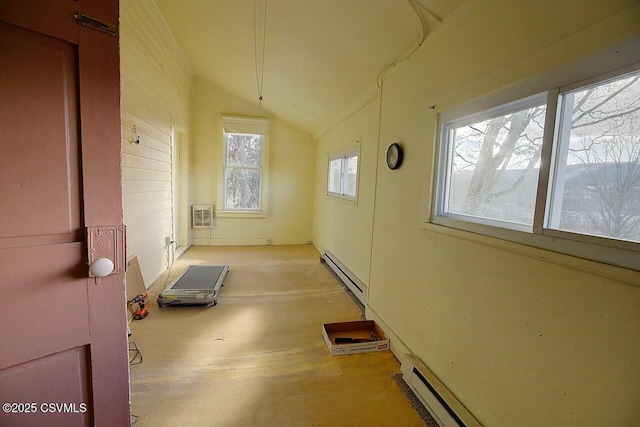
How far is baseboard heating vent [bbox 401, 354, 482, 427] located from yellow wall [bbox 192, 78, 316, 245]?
4259mm

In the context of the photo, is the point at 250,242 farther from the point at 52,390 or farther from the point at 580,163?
the point at 580,163

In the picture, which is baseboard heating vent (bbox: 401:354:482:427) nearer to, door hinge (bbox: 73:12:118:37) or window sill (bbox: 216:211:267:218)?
door hinge (bbox: 73:12:118:37)

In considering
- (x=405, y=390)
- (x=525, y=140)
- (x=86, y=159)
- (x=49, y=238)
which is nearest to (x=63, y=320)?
(x=49, y=238)

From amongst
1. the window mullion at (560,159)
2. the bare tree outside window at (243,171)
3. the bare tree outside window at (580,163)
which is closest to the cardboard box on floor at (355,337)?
the bare tree outside window at (580,163)

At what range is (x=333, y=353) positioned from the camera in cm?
207

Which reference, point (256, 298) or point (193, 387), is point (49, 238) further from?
point (256, 298)

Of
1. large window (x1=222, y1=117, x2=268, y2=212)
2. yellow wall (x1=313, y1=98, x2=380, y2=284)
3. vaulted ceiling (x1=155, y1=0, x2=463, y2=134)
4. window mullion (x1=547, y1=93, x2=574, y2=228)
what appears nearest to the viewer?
window mullion (x1=547, y1=93, x2=574, y2=228)

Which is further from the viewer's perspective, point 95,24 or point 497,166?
point 497,166

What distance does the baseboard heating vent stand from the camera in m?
1.37

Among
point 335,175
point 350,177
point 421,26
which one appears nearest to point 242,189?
point 335,175

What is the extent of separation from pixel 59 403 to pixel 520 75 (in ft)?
7.15

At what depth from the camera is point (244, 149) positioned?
5.47 m

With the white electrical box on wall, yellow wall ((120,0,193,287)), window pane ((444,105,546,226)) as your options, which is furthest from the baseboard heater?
the white electrical box on wall

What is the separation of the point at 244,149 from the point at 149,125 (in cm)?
244
